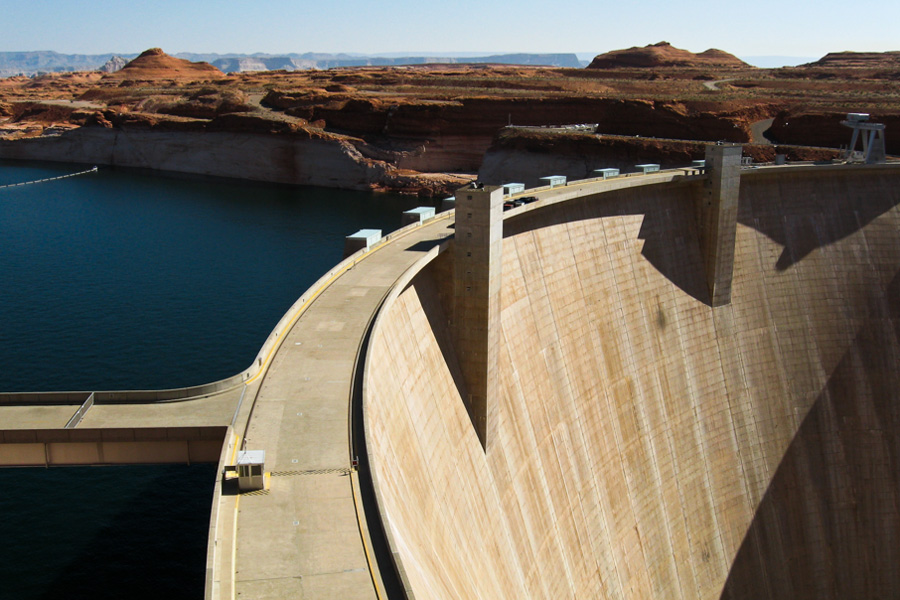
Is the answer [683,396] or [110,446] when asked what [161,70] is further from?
[110,446]

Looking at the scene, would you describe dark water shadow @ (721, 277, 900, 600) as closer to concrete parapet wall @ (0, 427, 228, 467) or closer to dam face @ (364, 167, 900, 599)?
dam face @ (364, 167, 900, 599)

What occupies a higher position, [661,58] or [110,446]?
[661,58]

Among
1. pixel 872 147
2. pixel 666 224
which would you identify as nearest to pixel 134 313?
pixel 666 224

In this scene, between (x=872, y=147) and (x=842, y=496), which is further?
(x=872, y=147)

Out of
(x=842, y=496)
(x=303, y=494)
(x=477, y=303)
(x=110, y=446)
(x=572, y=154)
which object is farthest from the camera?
(x=572, y=154)

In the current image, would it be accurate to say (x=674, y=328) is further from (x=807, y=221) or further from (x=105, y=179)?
(x=105, y=179)

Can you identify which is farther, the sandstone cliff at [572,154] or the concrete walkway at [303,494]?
the sandstone cliff at [572,154]

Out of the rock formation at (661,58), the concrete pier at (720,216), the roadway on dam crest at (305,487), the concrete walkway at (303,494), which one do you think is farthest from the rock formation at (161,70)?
the concrete walkway at (303,494)

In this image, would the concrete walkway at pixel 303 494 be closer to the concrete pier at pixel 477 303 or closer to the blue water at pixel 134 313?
the concrete pier at pixel 477 303
